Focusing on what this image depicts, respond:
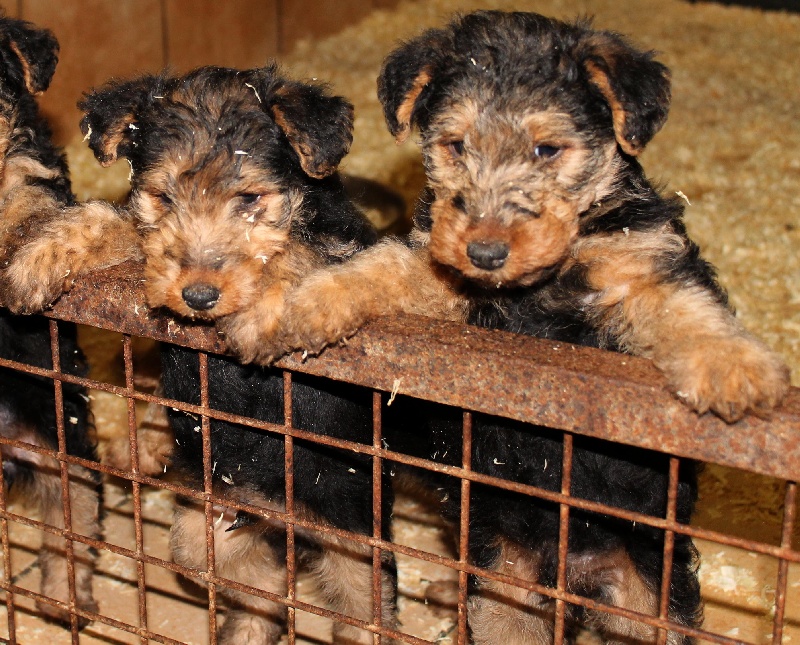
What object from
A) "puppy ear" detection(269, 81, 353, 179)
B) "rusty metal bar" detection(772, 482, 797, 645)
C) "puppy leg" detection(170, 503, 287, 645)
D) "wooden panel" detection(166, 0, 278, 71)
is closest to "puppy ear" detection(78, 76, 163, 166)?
"puppy ear" detection(269, 81, 353, 179)

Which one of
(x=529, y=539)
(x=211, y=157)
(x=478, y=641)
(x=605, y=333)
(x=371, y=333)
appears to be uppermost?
(x=211, y=157)

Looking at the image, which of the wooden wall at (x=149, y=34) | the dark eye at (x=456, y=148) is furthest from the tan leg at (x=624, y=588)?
the wooden wall at (x=149, y=34)

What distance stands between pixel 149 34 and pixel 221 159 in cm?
608

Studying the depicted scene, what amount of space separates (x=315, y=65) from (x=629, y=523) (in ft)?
25.0

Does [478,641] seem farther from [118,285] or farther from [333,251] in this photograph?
[118,285]

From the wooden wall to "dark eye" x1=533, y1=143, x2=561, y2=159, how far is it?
5.36 metres

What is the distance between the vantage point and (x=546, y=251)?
298 centimetres

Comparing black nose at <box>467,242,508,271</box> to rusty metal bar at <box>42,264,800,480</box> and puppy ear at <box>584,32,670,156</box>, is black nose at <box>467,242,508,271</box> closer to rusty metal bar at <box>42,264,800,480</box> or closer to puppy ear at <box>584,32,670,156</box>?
rusty metal bar at <box>42,264,800,480</box>

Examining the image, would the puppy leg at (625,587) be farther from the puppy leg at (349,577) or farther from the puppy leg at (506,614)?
the puppy leg at (349,577)

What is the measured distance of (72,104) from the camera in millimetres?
8445

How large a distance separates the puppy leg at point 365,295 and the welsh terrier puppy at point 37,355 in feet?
4.07

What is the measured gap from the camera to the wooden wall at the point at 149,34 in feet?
27.1

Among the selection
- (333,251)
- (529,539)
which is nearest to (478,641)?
(529,539)

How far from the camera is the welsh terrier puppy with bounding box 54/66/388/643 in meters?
3.27
